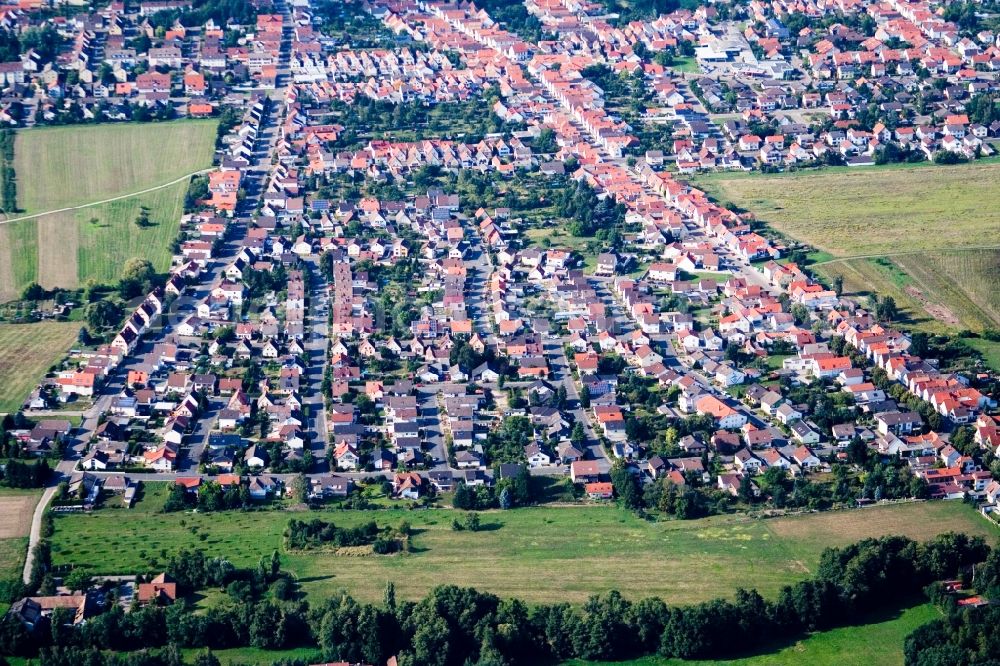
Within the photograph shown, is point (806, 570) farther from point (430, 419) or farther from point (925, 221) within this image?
point (925, 221)

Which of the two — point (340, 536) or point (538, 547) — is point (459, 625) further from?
point (340, 536)

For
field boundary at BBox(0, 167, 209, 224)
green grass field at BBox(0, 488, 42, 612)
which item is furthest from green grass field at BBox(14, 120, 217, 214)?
green grass field at BBox(0, 488, 42, 612)

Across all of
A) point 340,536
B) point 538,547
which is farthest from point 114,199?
point 538,547

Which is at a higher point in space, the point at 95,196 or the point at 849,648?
the point at 95,196

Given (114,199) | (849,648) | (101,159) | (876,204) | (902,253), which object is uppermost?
(101,159)

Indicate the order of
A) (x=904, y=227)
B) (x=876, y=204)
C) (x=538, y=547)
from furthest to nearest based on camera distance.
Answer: (x=876, y=204)
(x=904, y=227)
(x=538, y=547)

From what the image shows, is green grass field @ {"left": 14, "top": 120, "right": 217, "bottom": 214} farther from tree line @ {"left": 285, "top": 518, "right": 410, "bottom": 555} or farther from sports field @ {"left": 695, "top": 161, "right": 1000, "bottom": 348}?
tree line @ {"left": 285, "top": 518, "right": 410, "bottom": 555}

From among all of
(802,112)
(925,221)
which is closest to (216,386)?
(925,221)

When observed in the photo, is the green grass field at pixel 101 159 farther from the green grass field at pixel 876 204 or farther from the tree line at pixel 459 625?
the tree line at pixel 459 625
